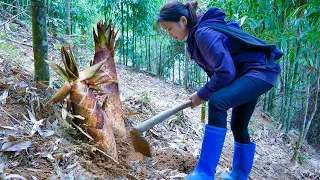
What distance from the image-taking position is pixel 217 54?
4.99 ft

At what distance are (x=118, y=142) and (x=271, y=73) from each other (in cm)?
112

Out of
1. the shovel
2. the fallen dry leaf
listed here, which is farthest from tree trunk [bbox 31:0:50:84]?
the shovel

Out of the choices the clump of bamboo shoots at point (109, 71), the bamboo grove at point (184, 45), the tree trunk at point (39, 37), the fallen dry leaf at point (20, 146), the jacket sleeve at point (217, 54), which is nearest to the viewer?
the fallen dry leaf at point (20, 146)

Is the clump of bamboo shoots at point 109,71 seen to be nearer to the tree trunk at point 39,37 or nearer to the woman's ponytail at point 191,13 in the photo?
the tree trunk at point 39,37

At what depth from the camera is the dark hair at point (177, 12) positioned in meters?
1.69

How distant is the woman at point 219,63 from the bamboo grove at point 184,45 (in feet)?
3.10

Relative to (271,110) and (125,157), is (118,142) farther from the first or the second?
(271,110)

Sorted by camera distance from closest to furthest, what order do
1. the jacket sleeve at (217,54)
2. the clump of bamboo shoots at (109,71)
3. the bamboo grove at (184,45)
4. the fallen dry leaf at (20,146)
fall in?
the fallen dry leaf at (20,146) → the jacket sleeve at (217,54) → the clump of bamboo shoots at (109,71) → the bamboo grove at (184,45)

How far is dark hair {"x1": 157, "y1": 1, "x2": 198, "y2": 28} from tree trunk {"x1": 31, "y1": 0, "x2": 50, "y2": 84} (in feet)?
2.58

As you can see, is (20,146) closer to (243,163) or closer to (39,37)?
(39,37)

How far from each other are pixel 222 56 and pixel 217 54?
29mm

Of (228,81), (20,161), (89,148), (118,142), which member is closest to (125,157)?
(118,142)

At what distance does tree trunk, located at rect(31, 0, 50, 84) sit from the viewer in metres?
1.82

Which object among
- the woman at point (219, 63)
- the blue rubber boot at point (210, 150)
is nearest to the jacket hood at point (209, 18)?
the woman at point (219, 63)
